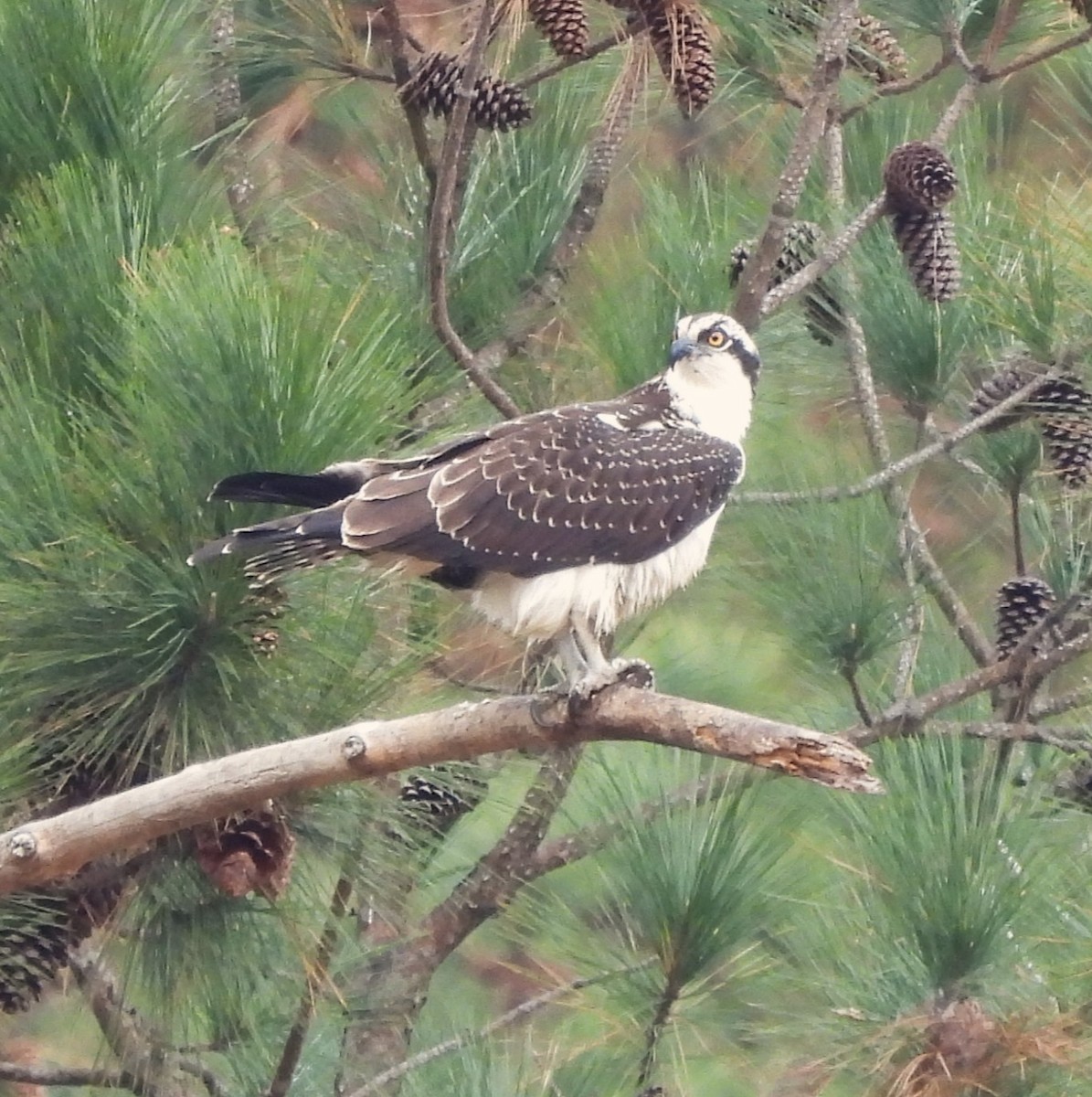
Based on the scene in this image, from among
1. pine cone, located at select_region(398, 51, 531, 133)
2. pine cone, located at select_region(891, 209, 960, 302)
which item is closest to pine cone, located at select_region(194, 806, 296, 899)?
pine cone, located at select_region(398, 51, 531, 133)

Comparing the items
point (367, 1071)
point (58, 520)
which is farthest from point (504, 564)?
point (367, 1071)

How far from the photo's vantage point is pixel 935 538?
12.7ft

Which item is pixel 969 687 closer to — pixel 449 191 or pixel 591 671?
pixel 591 671

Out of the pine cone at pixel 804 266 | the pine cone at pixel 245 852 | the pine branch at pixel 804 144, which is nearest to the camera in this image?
the pine cone at pixel 245 852

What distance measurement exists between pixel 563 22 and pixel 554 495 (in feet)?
2.05

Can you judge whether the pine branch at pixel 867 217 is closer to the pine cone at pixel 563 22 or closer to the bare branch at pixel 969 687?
the pine cone at pixel 563 22

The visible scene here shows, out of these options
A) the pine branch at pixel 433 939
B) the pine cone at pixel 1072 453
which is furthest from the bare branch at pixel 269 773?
the pine cone at pixel 1072 453

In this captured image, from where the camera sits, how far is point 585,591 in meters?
2.14

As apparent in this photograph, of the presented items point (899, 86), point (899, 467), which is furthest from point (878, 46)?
point (899, 467)

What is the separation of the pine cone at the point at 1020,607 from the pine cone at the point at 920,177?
49cm

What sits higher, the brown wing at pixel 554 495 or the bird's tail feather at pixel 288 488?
the bird's tail feather at pixel 288 488

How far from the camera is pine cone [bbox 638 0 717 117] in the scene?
2.38 meters

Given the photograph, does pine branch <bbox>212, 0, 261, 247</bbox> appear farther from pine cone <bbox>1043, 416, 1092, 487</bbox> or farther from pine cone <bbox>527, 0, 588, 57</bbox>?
pine cone <bbox>1043, 416, 1092, 487</bbox>

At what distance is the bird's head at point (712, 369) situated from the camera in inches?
92.1
